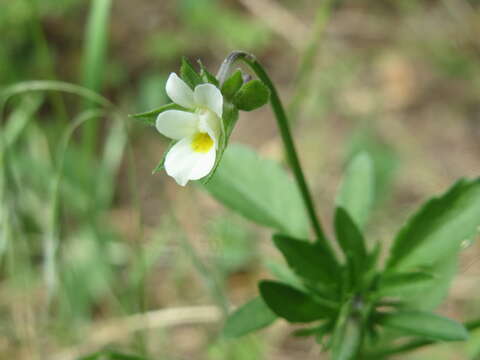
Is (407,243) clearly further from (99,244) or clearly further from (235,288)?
(235,288)

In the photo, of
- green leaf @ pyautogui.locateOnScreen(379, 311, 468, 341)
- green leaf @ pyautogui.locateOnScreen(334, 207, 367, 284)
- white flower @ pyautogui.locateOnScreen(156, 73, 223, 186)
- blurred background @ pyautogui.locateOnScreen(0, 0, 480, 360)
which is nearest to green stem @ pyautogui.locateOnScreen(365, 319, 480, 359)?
green leaf @ pyautogui.locateOnScreen(379, 311, 468, 341)

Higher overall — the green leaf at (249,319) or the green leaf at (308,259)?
the green leaf at (308,259)

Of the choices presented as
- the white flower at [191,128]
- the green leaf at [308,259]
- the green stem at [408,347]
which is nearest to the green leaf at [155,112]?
the white flower at [191,128]

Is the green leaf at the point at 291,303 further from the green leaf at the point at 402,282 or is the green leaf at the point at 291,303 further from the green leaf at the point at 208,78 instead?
the green leaf at the point at 208,78

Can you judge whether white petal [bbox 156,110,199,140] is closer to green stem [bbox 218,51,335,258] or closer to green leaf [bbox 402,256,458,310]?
green stem [bbox 218,51,335,258]

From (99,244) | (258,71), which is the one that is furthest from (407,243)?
(99,244)

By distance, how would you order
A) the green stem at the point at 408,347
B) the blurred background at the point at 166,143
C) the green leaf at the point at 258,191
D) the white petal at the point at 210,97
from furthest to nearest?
the blurred background at the point at 166,143 → the green leaf at the point at 258,191 → the green stem at the point at 408,347 → the white petal at the point at 210,97

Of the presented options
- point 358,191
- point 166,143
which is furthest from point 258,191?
point 166,143

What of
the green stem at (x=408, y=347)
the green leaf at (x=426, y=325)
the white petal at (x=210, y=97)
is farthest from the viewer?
the green stem at (x=408, y=347)
